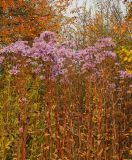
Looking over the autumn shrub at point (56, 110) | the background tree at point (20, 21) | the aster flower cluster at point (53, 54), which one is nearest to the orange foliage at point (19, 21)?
the background tree at point (20, 21)

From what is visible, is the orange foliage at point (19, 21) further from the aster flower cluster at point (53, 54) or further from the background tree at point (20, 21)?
the aster flower cluster at point (53, 54)

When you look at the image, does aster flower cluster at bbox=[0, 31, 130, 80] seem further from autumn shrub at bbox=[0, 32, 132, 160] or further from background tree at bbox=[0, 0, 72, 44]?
background tree at bbox=[0, 0, 72, 44]

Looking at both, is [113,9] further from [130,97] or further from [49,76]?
[49,76]

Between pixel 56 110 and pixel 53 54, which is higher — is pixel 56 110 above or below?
below

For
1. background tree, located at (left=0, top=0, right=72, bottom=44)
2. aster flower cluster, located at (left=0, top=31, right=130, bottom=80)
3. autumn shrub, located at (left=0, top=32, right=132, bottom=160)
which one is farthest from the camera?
background tree, located at (left=0, top=0, right=72, bottom=44)

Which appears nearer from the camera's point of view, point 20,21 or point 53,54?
point 53,54

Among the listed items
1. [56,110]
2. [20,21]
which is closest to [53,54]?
[56,110]

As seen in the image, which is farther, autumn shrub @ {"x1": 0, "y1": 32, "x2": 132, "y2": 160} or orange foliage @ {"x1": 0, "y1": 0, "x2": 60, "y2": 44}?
orange foliage @ {"x1": 0, "y1": 0, "x2": 60, "y2": 44}

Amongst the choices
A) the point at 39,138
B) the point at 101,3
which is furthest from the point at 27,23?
the point at 39,138

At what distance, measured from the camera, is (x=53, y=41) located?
17.1ft

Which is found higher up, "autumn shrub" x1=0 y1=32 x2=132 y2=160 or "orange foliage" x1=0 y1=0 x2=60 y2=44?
"orange foliage" x1=0 y1=0 x2=60 y2=44

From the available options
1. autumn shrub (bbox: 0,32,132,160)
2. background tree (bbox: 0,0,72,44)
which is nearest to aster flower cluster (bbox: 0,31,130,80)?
autumn shrub (bbox: 0,32,132,160)

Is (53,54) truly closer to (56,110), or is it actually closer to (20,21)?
(56,110)

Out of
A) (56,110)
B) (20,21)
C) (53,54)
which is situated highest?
(20,21)
